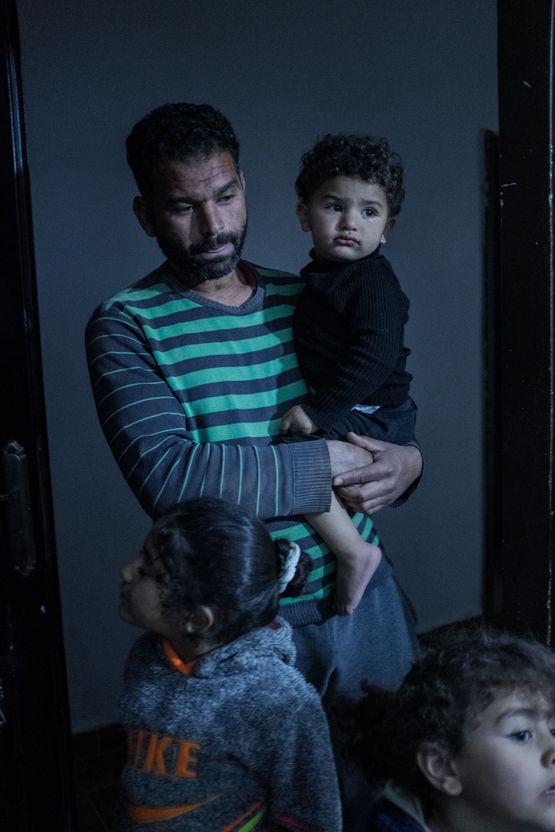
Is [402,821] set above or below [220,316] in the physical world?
below

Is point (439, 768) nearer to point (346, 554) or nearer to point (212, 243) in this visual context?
point (346, 554)

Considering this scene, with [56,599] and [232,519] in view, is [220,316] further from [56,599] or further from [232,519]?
[56,599]

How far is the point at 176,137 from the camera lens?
1.44 meters

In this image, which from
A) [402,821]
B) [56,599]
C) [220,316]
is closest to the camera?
[402,821]

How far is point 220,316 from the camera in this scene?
1460mm

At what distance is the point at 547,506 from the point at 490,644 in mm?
232

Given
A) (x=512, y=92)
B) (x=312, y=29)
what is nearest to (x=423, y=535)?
(x=312, y=29)

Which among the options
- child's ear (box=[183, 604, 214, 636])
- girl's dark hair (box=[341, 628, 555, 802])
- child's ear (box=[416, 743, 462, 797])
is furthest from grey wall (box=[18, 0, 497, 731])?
child's ear (box=[416, 743, 462, 797])

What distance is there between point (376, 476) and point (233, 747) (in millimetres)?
501

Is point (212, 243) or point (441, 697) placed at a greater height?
point (212, 243)

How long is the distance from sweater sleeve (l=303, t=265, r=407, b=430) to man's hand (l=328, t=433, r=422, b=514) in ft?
0.24

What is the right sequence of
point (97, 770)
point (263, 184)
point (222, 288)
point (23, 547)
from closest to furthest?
point (222, 288)
point (23, 547)
point (97, 770)
point (263, 184)

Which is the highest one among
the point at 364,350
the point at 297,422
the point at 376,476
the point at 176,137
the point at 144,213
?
the point at 176,137

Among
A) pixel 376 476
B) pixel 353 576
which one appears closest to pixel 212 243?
pixel 376 476
